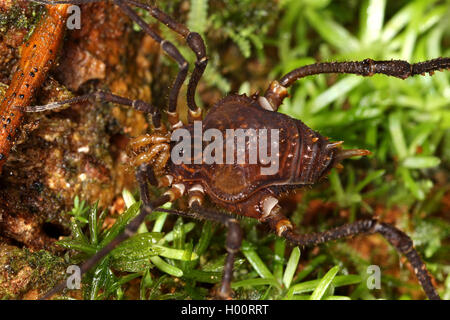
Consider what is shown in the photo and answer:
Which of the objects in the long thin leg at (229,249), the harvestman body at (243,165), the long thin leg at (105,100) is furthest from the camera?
the harvestman body at (243,165)

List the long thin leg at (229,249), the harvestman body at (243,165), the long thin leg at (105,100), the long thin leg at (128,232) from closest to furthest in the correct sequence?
the long thin leg at (128,232)
the long thin leg at (229,249)
the long thin leg at (105,100)
the harvestman body at (243,165)

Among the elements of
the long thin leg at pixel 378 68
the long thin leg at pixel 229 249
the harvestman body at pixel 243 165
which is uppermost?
the long thin leg at pixel 378 68

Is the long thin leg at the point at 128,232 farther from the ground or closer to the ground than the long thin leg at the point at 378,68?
closer to the ground

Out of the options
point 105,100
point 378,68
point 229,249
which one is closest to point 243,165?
point 229,249

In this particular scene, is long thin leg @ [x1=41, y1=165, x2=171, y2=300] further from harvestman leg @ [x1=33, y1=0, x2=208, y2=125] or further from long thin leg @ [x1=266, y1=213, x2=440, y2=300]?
long thin leg @ [x1=266, y1=213, x2=440, y2=300]

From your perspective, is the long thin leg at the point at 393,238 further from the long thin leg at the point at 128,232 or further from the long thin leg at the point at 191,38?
the long thin leg at the point at 191,38

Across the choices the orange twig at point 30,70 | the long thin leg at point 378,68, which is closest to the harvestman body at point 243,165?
the long thin leg at point 378,68
